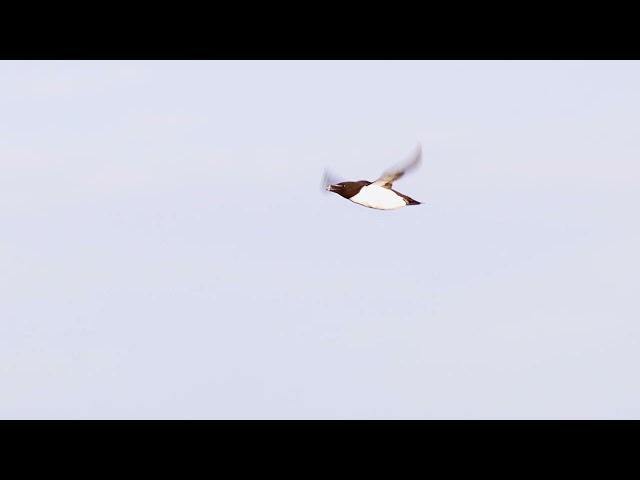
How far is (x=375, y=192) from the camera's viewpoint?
59.8 feet

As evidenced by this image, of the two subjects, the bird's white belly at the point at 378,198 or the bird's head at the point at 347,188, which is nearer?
the bird's head at the point at 347,188

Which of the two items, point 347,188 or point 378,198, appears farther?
point 378,198

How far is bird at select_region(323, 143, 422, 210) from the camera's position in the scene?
1760 cm

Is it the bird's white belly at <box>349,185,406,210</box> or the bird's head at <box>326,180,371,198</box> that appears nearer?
the bird's head at <box>326,180,371,198</box>

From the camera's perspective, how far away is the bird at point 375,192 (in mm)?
17603

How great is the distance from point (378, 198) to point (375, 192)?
160mm

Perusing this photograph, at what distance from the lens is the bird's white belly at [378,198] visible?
18.1 m
